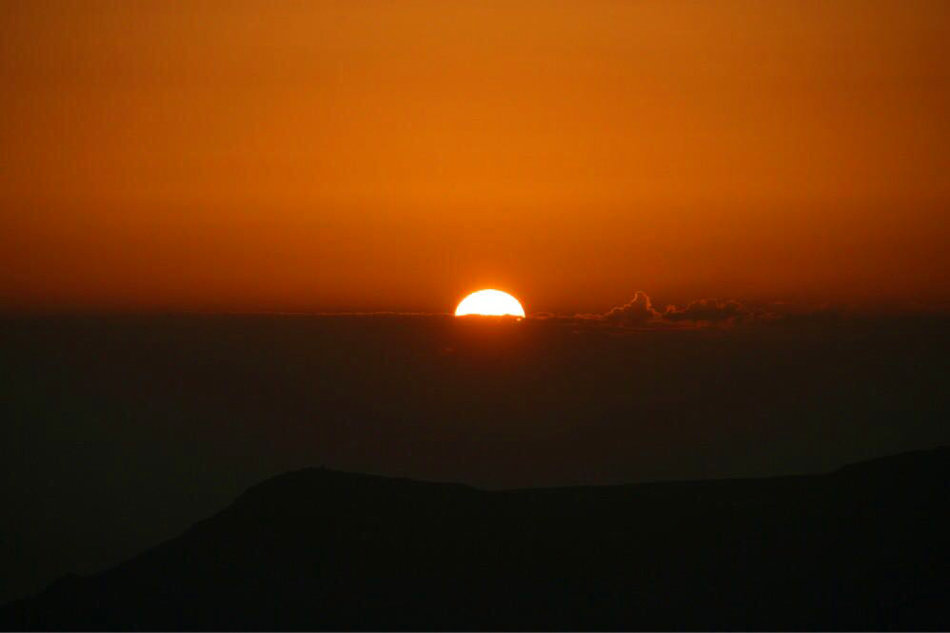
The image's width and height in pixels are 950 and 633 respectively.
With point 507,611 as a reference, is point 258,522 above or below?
above

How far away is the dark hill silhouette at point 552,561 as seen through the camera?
53.5m

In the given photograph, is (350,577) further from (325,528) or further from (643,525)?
(643,525)

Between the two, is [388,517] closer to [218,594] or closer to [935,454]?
[218,594]

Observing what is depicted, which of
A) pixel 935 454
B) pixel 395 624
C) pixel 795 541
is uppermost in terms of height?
pixel 935 454

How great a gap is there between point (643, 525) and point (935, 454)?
1266cm

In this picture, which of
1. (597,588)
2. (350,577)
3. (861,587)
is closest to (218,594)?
(350,577)

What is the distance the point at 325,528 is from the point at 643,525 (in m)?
12.8

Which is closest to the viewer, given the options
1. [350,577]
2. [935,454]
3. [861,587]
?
[861,587]

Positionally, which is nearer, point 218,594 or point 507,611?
point 507,611

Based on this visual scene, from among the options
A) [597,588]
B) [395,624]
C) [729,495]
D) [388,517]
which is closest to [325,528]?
[388,517]

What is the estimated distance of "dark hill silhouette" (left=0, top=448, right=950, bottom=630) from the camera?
53.5 meters

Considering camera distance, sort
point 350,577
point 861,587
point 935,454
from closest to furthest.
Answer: point 861,587 < point 350,577 < point 935,454

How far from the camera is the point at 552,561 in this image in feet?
188

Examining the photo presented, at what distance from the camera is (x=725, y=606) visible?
53.2 metres
